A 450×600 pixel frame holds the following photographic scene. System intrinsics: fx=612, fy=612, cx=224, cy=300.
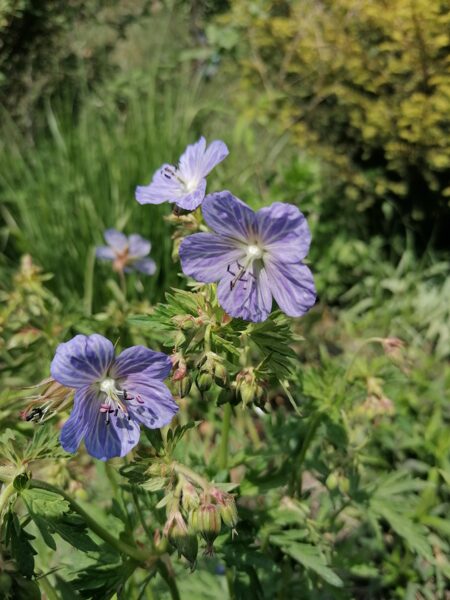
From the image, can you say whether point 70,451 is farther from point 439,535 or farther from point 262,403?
point 439,535

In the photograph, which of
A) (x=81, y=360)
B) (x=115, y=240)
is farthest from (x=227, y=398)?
(x=115, y=240)

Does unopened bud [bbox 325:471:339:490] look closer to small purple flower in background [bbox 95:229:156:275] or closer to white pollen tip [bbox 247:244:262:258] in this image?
white pollen tip [bbox 247:244:262:258]

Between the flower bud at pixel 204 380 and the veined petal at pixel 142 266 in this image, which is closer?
the flower bud at pixel 204 380

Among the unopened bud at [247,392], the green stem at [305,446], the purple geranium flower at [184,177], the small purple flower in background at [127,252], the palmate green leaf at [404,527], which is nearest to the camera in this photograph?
the unopened bud at [247,392]

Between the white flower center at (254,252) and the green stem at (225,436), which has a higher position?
the white flower center at (254,252)

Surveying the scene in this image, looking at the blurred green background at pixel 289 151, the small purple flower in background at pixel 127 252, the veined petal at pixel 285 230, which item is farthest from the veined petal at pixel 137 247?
the veined petal at pixel 285 230

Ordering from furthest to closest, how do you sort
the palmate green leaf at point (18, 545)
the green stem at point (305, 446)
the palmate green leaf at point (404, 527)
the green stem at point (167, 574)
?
1. the palmate green leaf at point (404, 527)
2. the green stem at point (305, 446)
3. the green stem at point (167, 574)
4. the palmate green leaf at point (18, 545)

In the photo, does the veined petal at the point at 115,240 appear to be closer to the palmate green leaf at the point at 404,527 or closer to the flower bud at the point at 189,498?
the palmate green leaf at the point at 404,527

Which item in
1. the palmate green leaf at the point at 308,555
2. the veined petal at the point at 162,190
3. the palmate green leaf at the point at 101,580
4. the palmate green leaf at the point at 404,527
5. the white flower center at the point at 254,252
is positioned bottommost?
the palmate green leaf at the point at 404,527
